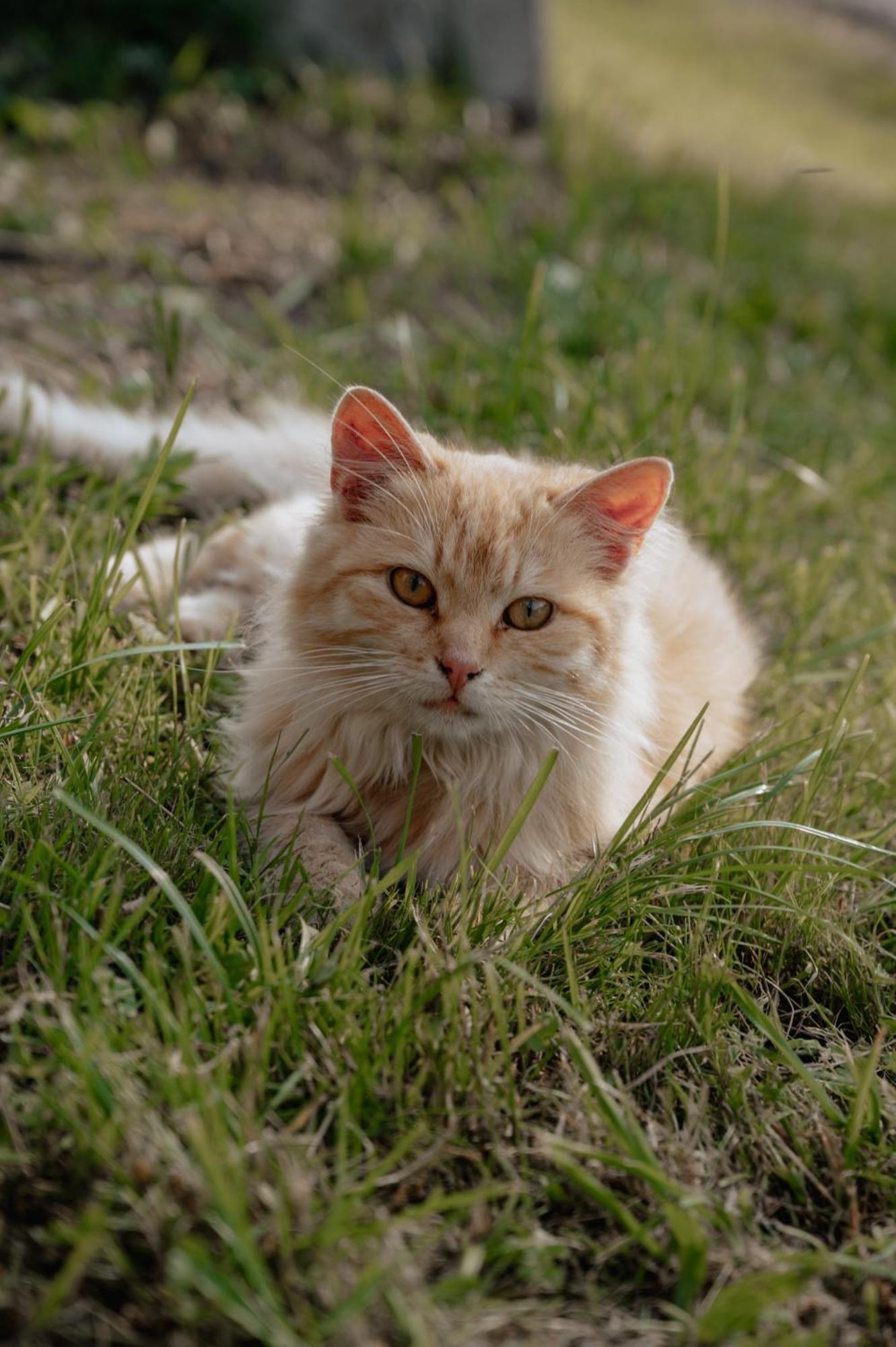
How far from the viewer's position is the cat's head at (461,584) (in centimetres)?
191

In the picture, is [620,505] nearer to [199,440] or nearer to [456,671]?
[456,671]

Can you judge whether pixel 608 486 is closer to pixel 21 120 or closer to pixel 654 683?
pixel 654 683

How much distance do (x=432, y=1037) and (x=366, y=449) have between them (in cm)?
103

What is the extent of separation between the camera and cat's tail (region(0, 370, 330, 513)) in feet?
9.62

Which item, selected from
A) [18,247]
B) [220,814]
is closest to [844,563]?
[220,814]

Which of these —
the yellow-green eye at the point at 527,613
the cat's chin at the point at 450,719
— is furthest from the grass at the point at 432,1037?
the yellow-green eye at the point at 527,613

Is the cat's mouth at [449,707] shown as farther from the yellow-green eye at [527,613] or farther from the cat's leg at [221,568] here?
the cat's leg at [221,568]

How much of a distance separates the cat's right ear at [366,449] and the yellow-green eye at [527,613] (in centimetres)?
31

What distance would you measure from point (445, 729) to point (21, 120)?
4074 mm

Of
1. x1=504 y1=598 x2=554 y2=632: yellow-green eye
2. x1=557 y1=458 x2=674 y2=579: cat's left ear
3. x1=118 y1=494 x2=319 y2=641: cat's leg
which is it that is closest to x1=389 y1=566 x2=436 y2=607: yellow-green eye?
x1=504 y1=598 x2=554 y2=632: yellow-green eye

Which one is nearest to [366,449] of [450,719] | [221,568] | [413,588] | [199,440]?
[413,588]

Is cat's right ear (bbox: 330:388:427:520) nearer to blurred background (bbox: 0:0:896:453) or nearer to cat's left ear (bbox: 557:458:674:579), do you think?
cat's left ear (bbox: 557:458:674:579)

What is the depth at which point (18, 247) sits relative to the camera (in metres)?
4.06

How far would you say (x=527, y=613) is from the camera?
6.52 feet
